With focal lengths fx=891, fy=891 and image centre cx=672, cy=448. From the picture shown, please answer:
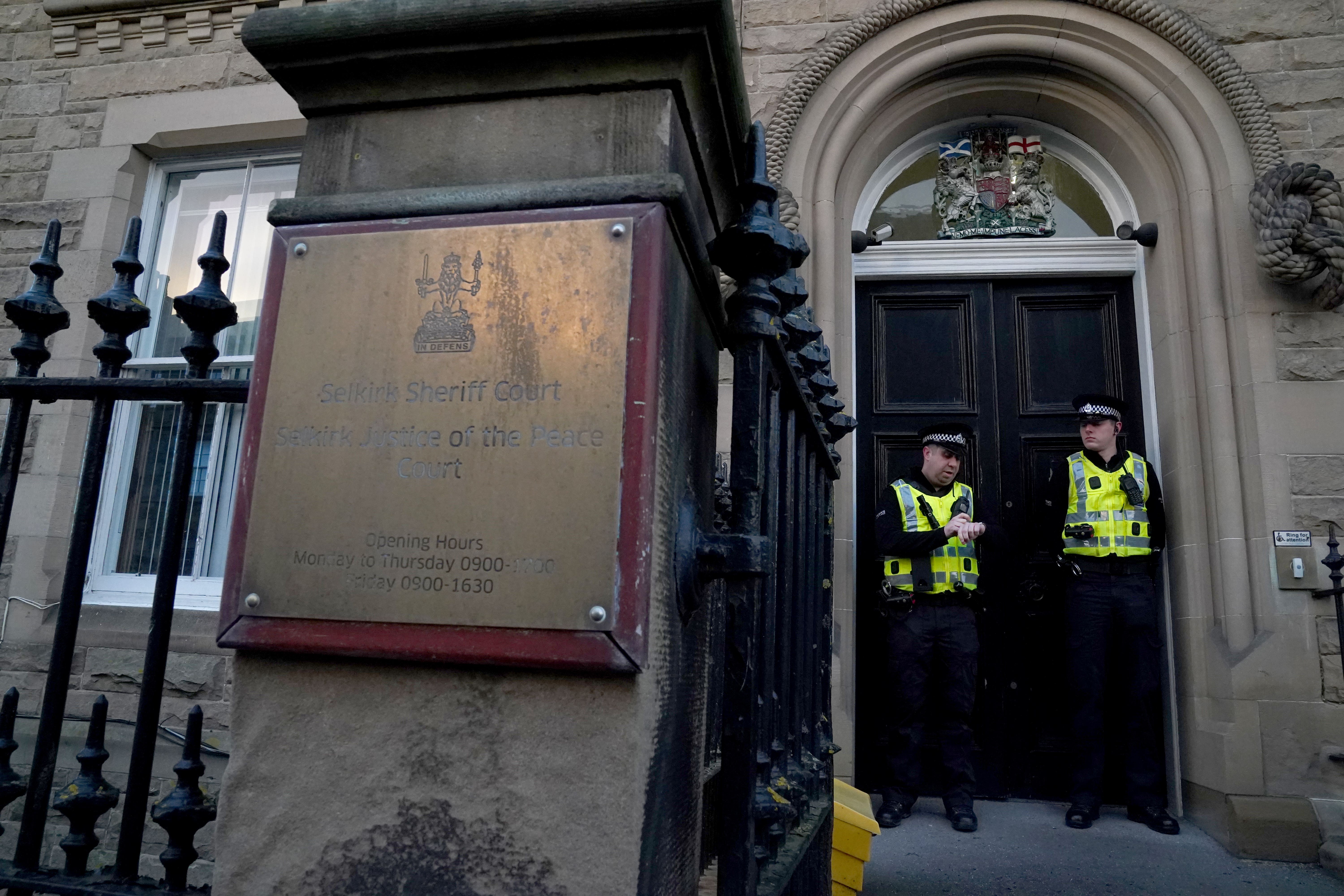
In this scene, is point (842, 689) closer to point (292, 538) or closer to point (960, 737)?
point (960, 737)

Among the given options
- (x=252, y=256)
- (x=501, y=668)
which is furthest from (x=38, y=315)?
(x=252, y=256)

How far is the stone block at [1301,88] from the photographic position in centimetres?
505

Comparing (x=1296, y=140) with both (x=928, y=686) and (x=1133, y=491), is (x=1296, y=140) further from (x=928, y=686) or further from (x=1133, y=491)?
(x=928, y=686)

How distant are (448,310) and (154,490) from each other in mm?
5285

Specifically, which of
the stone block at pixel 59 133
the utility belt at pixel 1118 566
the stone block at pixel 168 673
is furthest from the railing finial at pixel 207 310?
the stone block at pixel 59 133

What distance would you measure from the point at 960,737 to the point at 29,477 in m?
5.83

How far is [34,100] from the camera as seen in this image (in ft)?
21.3

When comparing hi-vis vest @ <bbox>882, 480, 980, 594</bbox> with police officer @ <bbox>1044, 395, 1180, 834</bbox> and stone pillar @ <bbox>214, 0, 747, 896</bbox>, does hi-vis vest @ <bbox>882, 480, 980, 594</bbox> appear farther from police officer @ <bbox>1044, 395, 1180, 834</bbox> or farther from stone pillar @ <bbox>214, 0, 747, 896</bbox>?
stone pillar @ <bbox>214, 0, 747, 896</bbox>

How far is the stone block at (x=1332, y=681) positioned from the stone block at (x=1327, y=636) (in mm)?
25

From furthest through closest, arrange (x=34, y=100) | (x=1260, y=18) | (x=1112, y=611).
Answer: (x=34, y=100) < (x=1260, y=18) < (x=1112, y=611)

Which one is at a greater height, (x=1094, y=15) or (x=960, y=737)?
(x=1094, y=15)

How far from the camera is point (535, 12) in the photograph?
1473 millimetres

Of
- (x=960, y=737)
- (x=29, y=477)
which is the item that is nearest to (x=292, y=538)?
(x=960, y=737)

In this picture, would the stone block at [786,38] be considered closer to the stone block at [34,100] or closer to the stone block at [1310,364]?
the stone block at [1310,364]
